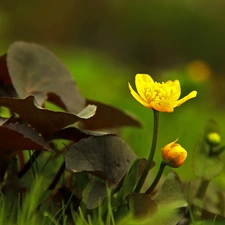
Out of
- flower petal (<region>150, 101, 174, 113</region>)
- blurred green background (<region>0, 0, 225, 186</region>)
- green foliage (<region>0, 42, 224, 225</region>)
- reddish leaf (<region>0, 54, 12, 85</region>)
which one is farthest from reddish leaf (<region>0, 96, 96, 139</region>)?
blurred green background (<region>0, 0, 225, 186</region>)

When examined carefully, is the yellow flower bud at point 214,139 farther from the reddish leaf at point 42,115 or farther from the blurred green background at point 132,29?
the blurred green background at point 132,29

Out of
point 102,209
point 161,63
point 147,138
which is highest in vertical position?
point 102,209

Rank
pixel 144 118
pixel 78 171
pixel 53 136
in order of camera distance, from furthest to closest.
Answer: pixel 144 118 → pixel 53 136 → pixel 78 171

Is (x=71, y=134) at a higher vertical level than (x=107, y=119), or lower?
higher

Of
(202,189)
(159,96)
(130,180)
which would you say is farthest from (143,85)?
(202,189)

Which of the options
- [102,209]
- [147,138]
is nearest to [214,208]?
[102,209]

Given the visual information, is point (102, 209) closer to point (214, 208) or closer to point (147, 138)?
point (214, 208)

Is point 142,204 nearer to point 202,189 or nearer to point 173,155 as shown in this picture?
point 173,155
